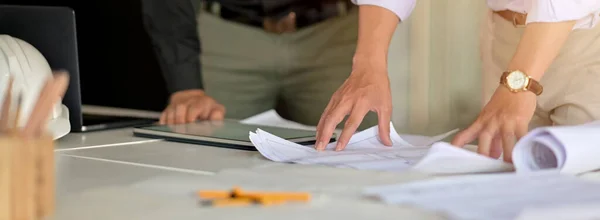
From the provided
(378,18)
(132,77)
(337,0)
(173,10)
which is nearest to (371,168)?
(378,18)

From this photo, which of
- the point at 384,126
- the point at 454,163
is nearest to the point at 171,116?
the point at 384,126

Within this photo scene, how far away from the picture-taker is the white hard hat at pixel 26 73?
1.00 m

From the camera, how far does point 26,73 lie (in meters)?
1.03

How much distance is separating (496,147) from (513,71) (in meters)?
0.11

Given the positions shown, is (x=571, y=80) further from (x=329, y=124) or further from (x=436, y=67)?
(x=436, y=67)

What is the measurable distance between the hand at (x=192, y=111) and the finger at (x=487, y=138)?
0.68 metres

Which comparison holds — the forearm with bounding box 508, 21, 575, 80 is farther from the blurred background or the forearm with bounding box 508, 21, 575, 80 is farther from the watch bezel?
the blurred background

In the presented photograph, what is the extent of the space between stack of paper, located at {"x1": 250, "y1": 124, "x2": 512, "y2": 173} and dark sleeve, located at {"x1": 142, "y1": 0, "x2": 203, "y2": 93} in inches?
30.2

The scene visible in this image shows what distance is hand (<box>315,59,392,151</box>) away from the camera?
101cm

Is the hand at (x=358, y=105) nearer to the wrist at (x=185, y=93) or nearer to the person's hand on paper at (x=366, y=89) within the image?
the person's hand on paper at (x=366, y=89)

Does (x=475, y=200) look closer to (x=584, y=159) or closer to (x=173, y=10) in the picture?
(x=584, y=159)

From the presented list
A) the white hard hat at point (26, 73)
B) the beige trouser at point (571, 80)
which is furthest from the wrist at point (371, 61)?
the white hard hat at point (26, 73)

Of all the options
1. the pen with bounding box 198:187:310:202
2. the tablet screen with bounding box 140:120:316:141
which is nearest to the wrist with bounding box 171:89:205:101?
the tablet screen with bounding box 140:120:316:141

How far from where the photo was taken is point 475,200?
0.64 metres
